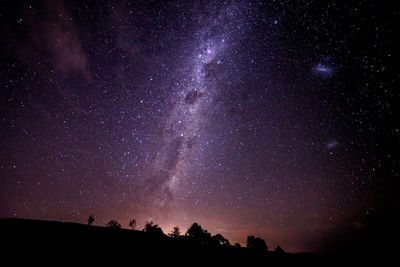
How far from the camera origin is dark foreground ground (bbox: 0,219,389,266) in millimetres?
3703

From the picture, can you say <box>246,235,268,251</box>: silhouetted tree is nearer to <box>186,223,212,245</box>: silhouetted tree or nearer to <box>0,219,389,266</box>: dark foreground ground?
<box>186,223,212,245</box>: silhouetted tree

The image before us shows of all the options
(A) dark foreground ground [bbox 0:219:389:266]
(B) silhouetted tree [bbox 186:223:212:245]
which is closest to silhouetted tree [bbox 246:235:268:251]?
(B) silhouetted tree [bbox 186:223:212:245]

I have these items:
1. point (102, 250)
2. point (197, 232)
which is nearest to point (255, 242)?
point (197, 232)

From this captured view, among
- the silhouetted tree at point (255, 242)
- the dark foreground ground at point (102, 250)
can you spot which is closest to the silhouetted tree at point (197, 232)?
the silhouetted tree at point (255, 242)

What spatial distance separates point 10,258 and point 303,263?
25.7 ft

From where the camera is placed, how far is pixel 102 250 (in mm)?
4344

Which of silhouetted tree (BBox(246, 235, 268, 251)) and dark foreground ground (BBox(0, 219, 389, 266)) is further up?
silhouetted tree (BBox(246, 235, 268, 251))

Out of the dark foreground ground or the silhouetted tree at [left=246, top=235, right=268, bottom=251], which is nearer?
the dark foreground ground

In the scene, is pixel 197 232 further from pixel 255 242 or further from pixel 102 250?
pixel 102 250

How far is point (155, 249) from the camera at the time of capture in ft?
16.2

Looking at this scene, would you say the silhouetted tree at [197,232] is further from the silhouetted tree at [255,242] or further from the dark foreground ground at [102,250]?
the dark foreground ground at [102,250]

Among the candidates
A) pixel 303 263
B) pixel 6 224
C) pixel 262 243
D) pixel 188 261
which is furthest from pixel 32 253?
pixel 262 243

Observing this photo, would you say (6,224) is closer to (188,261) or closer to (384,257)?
(188,261)

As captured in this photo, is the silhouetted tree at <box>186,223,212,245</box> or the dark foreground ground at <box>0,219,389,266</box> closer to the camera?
the dark foreground ground at <box>0,219,389,266</box>
